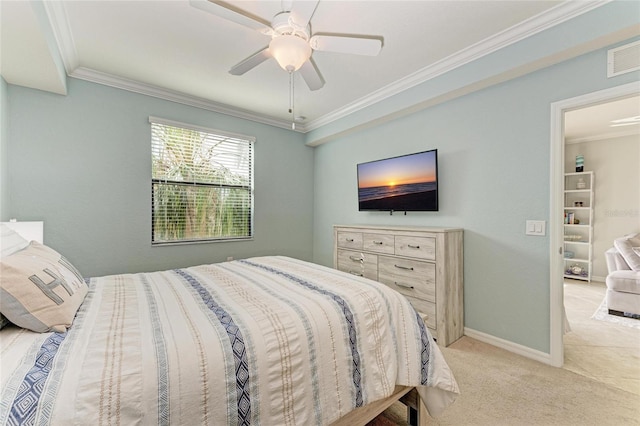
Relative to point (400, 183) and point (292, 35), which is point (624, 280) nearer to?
point (400, 183)

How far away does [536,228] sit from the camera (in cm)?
225

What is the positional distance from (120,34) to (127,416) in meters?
2.71

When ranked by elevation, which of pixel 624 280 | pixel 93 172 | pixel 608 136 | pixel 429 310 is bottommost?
pixel 429 310

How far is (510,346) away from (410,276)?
99cm

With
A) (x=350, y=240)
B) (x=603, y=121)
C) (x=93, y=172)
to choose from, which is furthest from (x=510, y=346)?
(x=93, y=172)

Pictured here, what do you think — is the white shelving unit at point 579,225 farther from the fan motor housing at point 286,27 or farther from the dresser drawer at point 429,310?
the fan motor housing at point 286,27

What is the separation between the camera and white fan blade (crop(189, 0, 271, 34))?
1.40 metres

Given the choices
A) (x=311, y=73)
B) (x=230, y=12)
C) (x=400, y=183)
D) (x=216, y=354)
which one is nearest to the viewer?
(x=216, y=354)

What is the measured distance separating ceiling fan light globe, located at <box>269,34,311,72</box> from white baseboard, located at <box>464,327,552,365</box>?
2790mm

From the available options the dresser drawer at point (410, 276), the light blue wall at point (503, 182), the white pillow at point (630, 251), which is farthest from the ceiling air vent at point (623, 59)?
the white pillow at point (630, 251)

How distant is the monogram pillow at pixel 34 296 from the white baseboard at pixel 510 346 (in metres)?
3.00

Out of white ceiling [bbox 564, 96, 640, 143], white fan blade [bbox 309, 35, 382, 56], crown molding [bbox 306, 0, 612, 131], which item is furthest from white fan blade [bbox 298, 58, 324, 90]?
white ceiling [bbox 564, 96, 640, 143]

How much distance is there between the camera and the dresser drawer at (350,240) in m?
3.30

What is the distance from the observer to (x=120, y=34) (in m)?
2.22
